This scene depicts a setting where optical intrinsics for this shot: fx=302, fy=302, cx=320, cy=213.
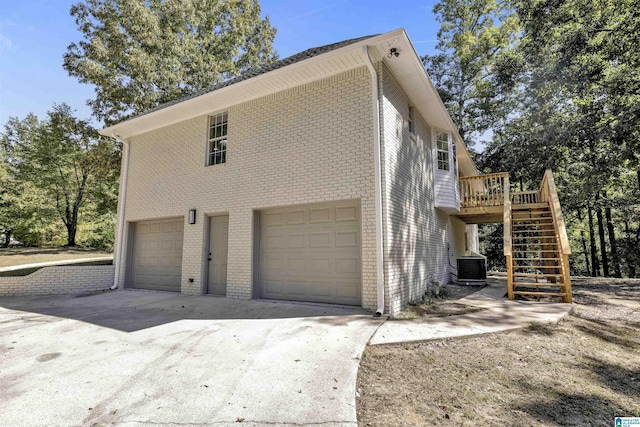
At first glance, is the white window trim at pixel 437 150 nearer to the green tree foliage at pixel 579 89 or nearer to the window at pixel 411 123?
the window at pixel 411 123

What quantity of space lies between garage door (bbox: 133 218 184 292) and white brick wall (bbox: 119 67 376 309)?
35cm

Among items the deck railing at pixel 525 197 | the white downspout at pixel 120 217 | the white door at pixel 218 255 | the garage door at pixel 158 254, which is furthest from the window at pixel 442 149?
the white downspout at pixel 120 217

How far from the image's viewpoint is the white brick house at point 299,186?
563 centimetres

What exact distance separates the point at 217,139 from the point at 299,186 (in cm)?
309

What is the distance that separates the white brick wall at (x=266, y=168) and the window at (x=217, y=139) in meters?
0.20

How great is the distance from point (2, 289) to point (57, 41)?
32.6ft

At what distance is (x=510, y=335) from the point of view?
4.11 meters

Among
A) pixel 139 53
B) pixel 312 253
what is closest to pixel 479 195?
pixel 312 253

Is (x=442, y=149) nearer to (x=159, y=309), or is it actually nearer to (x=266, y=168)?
(x=266, y=168)

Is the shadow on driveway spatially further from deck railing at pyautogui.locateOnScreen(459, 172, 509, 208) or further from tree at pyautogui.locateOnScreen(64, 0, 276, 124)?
tree at pyautogui.locateOnScreen(64, 0, 276, 124)

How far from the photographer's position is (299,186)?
6.26 metres

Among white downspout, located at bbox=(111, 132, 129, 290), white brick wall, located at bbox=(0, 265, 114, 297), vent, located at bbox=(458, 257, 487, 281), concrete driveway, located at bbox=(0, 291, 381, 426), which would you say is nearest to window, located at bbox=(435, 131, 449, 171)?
vent, located at bbox=(458, 257, 487, 281)

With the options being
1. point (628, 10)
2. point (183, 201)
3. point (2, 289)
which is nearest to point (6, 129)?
point (2, 289)

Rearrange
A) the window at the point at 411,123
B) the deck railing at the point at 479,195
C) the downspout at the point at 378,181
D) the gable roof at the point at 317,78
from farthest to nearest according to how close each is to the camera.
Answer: the deck railing at the point at 479,195
the window at the point at 411,123
the gable roof at the point at 317,78
the downspout at the point at 378,181
